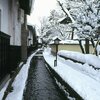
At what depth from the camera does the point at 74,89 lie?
27.0ft

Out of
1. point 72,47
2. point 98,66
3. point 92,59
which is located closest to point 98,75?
point 98,66

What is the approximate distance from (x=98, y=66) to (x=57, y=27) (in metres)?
41.9

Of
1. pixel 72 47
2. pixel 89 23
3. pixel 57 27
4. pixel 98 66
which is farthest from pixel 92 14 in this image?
pixel 57 27

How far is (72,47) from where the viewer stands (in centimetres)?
3659

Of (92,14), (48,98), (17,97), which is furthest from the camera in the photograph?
(92,14)

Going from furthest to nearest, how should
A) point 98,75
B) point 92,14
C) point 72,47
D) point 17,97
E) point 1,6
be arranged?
1. point 72,47
2. point 92,14
3. point 98,75
4. point 1,6
5. point 17,97

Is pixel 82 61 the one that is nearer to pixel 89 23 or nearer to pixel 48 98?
pixel 89 23

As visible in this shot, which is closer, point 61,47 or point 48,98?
point 48,98

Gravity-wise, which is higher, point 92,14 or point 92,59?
point 92,14

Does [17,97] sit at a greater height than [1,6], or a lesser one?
lesser

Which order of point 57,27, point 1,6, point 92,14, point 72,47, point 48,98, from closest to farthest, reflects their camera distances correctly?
1. point 48,98
2. point 1,6
3. point 92,14
4. point 72,47
5. point 57,27

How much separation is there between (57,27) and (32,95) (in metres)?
46.1

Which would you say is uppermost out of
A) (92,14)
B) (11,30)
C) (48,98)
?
(92,14)

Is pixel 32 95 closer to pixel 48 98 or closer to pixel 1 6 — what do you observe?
pixel 48 98
